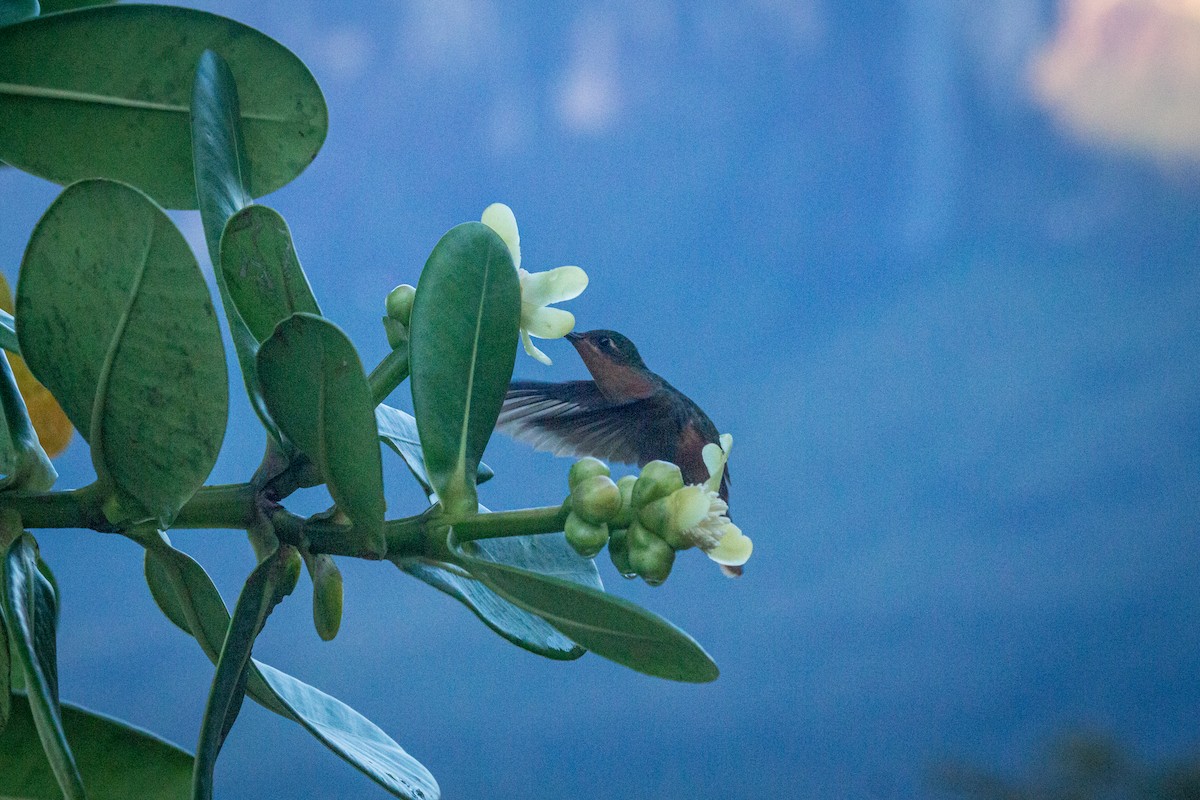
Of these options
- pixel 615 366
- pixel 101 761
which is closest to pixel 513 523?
pixel 101 761

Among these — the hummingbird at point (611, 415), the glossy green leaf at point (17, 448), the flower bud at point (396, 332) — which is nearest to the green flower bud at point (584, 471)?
the flower bud at point (396, 332)

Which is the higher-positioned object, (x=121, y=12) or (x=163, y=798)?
(x=121, y=12)

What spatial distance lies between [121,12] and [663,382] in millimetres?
670

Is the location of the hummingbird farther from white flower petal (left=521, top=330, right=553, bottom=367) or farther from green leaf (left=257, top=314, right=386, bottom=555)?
green leaf (left=257, top=314, right=386, bottom=555)

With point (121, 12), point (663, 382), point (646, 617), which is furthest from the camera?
point (663, 382)

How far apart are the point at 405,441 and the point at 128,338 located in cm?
18

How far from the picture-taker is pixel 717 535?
42 centimetres

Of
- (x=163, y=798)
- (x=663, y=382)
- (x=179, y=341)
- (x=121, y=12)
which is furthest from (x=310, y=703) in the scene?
(x=663, y=382)

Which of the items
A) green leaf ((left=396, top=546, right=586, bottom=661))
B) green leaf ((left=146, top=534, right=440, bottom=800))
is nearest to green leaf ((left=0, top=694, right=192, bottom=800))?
green leaf ((left=146, top=534, right=440, bottom=800))

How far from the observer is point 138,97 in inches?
18.8

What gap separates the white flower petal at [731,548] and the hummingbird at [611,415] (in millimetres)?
509

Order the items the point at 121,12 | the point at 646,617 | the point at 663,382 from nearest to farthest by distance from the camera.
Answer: the point at 646,617
the point at 121,12
the point at 663,382

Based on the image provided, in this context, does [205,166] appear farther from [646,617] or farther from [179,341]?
[646,617]

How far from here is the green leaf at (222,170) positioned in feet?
1.34
